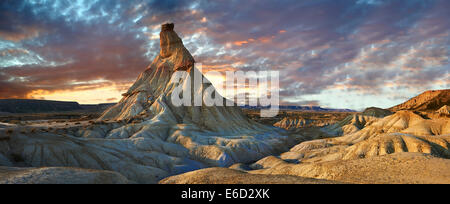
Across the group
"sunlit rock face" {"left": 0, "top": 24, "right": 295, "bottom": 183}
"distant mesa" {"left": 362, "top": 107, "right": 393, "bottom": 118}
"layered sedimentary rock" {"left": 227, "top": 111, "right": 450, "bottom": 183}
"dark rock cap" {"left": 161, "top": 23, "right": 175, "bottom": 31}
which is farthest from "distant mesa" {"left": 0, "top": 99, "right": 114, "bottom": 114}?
"distant mesa" {"left": 362, "top": 107, "right": 393, "bottom": 118}

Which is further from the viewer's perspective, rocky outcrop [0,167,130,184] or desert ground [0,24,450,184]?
desert ground [0,24,450,184]

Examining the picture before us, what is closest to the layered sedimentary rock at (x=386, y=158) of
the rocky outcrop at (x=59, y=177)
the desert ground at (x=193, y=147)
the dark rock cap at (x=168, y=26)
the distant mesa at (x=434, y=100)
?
the desert ground at (x=193, y=147)

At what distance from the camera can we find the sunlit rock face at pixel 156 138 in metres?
25.3

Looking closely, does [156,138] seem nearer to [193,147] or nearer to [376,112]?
[193,147]

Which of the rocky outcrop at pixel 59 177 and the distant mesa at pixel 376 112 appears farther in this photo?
the distant mesa at pixel 376 112

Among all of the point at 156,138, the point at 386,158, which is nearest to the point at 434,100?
the point at 386,158

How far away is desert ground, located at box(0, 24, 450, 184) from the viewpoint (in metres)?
14.1

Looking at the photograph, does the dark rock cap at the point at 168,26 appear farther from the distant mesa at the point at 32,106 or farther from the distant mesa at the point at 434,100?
the distant mesa at the point at 32,106

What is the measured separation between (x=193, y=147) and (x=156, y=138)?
7.86 m

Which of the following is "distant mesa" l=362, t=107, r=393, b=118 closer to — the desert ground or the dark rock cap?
the desert ground

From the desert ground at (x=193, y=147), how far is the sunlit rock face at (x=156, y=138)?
145 mm

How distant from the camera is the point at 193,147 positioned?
4378cm

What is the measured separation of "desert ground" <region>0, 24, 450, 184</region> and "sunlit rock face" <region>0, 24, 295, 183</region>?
5.7 inches

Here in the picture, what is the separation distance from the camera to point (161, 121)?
53406 millimetres
